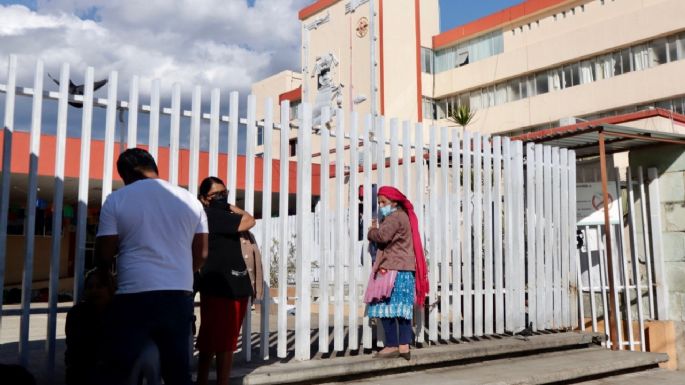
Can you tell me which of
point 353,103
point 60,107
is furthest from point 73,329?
point 353,103

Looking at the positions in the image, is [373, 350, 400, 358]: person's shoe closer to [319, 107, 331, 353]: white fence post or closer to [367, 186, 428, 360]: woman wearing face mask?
[367, 186, 428, 360]: woman wearing face mask

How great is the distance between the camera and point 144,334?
10.0 ft

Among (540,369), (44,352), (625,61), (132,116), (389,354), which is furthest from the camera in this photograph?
(625,61)

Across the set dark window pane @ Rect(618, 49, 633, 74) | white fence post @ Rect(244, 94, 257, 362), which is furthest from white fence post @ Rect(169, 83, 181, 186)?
dark window pane @ Rect(618, 49, 633, 74)

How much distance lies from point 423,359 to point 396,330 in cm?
35

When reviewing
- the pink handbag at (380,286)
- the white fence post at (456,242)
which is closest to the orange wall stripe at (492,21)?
the white fence post at (456,242)

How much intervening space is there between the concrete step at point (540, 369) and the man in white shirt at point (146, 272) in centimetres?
221

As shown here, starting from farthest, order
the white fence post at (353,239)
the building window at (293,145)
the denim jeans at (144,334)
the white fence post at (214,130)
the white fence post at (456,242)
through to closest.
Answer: the white fence post at (456,242)
the building window at (293,145)
the white fence post at (353,239)
the white fence post at (214,130)
the denim jeans at (144,334)

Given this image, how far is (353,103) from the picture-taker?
94.3ft

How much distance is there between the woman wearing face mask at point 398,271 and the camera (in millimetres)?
5465

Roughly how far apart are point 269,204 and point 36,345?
332 centimetres

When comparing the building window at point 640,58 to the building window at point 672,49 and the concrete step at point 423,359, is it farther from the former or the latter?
the concrete step at point 423,359

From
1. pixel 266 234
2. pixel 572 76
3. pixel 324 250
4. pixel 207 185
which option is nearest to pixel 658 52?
pixel 572 76

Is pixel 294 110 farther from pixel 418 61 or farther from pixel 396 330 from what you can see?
pixel 396 330
